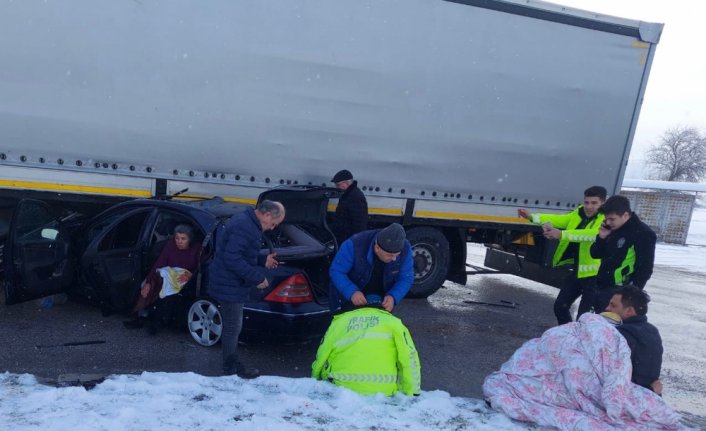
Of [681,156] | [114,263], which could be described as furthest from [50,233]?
[681,156]

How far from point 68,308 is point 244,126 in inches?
108

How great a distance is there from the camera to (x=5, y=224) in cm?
612

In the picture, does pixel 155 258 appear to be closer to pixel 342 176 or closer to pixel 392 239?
pixel 342 176

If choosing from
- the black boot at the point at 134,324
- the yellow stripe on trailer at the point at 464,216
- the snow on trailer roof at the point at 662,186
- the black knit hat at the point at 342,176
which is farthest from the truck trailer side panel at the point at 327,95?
the snow on trailer roof at the point at 662,186

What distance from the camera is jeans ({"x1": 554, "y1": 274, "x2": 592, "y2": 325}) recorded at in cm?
509

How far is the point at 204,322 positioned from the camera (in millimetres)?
5035

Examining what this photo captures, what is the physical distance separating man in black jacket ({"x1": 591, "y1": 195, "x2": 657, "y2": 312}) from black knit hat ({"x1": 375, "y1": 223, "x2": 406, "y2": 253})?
1883mm

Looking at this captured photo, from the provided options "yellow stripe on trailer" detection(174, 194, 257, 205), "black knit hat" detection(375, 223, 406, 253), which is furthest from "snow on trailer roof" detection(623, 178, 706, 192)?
"black knit hat" detection(375, 223, 406, 253)

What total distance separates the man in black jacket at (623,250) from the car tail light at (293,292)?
2.50 meters

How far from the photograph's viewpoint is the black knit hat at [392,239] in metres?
3.93

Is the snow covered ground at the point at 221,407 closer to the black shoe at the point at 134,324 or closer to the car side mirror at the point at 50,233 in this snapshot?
the black shoe at the point at 134,324

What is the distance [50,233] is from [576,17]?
674 centimetres

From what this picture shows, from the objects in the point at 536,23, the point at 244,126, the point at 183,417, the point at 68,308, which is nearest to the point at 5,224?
the point at 68,308

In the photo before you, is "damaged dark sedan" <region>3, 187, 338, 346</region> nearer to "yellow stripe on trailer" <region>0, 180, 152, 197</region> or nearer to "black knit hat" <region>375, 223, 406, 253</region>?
"yellow stripe on trailer" <region>0, 180, 152, 197</region>
